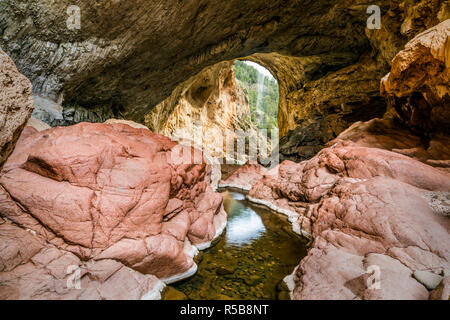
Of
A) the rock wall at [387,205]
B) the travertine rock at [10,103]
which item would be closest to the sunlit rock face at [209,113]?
the rock wall at [387,205]

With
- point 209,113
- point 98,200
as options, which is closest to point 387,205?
point 98,200

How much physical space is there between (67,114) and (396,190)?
377 inches

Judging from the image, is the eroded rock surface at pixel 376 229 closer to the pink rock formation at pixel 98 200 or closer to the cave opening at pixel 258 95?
the pink rock formation at pixel 98 200

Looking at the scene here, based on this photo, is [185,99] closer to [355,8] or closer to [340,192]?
[355,8]

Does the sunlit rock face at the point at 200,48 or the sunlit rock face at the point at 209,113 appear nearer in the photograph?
the sunlit rock face at the point at 200,48

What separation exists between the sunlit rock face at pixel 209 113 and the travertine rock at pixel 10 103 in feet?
41.5

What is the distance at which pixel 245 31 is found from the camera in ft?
34.0

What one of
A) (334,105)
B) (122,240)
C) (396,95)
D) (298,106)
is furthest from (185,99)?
(122,240)

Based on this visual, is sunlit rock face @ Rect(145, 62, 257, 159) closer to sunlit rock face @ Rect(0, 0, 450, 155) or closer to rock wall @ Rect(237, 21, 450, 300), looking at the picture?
sunlit rock face @ Rect(0, 0, 450, 155)

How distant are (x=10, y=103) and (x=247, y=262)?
428cm

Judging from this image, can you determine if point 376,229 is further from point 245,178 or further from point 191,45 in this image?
point 245,178

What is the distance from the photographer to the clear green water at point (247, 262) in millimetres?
3418

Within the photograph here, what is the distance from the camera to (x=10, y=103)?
1876 millimetres
